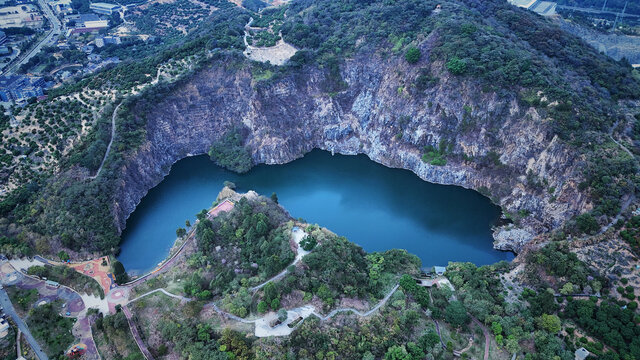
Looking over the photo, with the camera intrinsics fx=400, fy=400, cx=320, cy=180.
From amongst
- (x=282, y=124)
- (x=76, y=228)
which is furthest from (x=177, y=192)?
(x=282, y=124)

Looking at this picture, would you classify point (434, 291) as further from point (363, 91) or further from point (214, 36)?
point (214, 36)

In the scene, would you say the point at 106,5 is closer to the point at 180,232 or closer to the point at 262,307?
the point at 180,232

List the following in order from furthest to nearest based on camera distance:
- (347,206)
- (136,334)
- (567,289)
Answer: (347,206)
(567,289)
(136,334)

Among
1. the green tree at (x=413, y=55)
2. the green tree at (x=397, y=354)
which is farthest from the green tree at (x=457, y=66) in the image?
the green tree at (x=397, y=354)

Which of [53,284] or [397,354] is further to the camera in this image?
[53,284]

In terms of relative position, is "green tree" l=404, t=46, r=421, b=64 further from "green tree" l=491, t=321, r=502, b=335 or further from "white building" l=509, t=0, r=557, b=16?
"white building" l=509, t=0, r=557, b=16

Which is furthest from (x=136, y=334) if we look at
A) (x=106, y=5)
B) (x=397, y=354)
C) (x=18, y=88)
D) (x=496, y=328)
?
(x=106, y=5)

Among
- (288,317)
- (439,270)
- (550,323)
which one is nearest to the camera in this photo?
(550,323)
